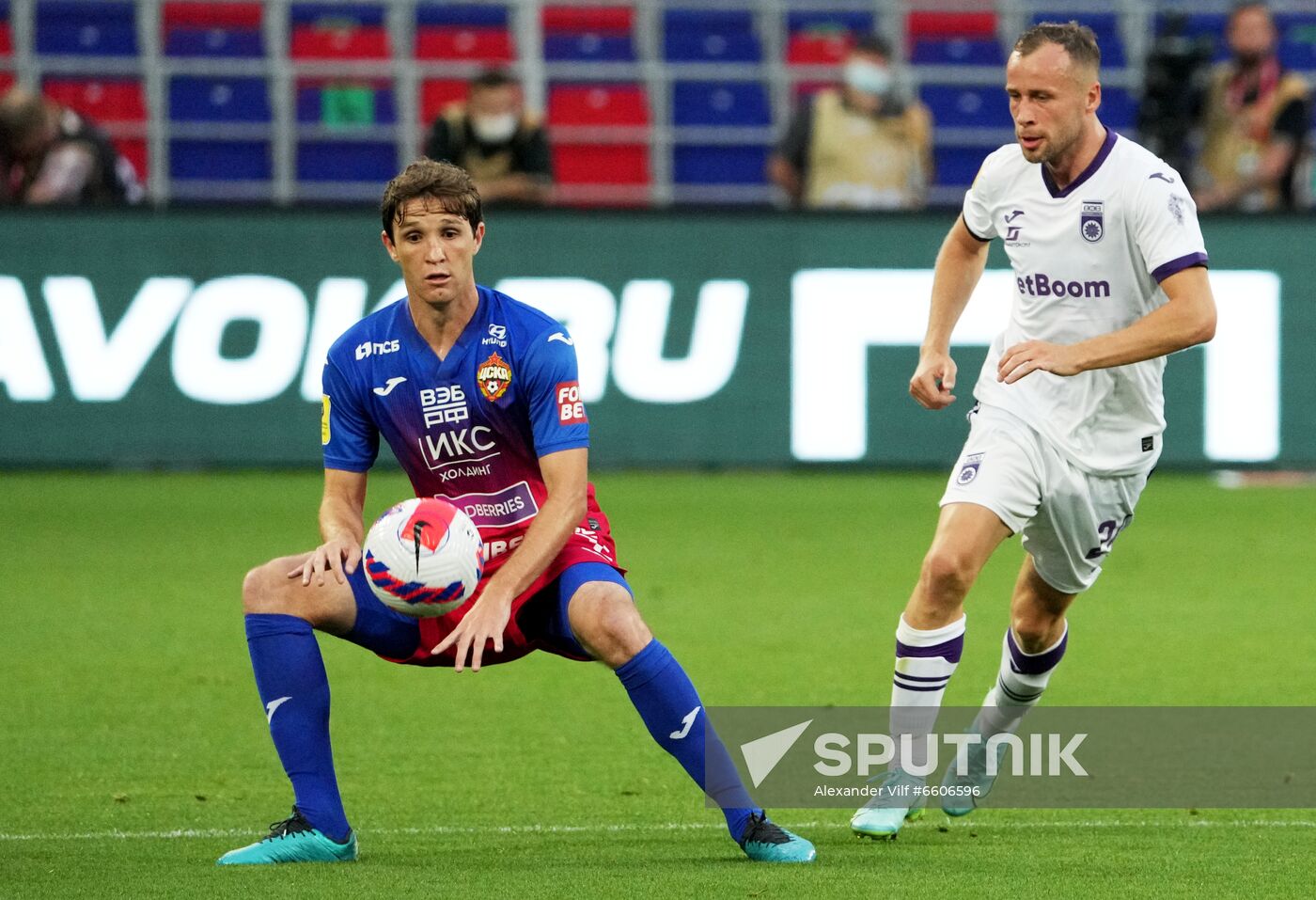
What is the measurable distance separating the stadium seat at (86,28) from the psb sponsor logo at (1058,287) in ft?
44.1

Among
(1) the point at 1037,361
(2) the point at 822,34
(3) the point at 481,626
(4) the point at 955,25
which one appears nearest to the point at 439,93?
(2) the point at 822,34

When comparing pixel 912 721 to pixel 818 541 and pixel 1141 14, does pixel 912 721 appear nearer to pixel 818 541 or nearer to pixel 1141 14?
pixel 818 541

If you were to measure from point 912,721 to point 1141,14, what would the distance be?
47.7ft

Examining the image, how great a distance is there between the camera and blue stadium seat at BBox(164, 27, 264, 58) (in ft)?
59.8

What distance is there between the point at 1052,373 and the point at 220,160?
13.1m

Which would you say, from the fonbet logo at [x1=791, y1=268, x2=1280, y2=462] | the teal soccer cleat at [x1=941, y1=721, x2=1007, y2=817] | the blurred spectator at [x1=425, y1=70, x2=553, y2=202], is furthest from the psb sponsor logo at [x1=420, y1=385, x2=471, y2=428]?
the blurred spectator at [x1=425, y1=70, x2=553, y2=202]

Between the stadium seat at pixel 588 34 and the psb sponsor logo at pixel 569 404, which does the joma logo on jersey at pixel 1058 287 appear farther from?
the stadium seat at pixel 588 34

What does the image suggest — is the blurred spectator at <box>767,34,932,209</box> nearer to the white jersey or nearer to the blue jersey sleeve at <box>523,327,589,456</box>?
the white jersey

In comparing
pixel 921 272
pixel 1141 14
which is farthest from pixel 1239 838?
pixel 1141 14

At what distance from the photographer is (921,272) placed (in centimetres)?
1448

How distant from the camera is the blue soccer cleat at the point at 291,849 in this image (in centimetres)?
544

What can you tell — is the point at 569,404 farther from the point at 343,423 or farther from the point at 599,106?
the point at 599,106

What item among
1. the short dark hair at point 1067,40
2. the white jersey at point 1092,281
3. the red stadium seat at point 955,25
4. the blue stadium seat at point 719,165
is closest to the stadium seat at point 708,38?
the blue stadium seat at point 719,165

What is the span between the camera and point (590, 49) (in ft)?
61.7
